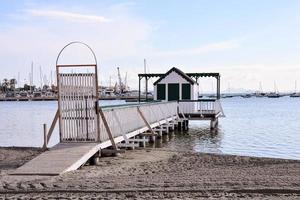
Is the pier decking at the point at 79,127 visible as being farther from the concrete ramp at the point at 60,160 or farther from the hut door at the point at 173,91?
the hut door at the point at 173,91

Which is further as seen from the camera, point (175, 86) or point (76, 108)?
point (175, 86)

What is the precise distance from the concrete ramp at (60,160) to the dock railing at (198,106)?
18.9 m

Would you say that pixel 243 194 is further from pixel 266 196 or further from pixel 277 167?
pixel 277 167

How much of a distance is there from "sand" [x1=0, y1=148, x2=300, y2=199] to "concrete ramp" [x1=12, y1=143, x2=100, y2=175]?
0.27 meters

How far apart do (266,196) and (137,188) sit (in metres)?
2.42

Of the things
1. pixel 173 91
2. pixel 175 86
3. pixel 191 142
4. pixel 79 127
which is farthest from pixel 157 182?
pixel 173 91

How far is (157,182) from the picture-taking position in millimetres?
9859

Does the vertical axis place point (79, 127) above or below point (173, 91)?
below

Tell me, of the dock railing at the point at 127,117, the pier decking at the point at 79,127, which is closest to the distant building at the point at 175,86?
the dock railing at the point at 127,117

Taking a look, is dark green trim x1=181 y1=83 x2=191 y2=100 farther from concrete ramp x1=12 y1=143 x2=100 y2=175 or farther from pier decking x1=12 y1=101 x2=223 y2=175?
concrete ramp x1=12 y1=143 x2=100 y2=175

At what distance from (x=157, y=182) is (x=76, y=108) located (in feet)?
18.1

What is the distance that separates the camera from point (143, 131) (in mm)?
21328

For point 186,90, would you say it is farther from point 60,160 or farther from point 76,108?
point 60,160

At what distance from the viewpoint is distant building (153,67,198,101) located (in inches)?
1309
